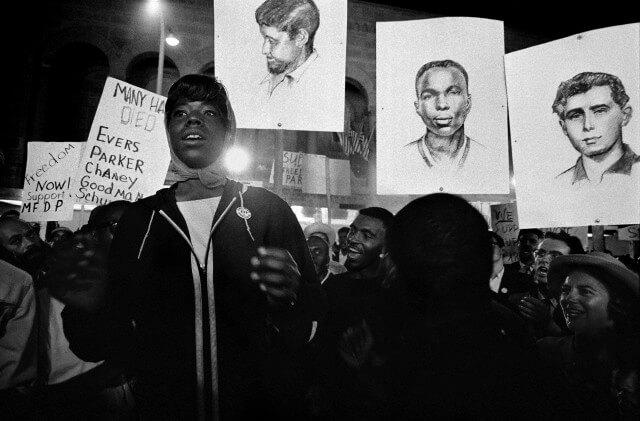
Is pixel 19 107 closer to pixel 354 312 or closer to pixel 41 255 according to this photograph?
pixel 41 255

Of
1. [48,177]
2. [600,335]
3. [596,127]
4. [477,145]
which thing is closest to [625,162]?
[596,127]

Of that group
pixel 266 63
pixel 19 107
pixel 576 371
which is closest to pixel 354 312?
pixel 576 371

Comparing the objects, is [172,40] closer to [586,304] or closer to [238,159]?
[238,159]

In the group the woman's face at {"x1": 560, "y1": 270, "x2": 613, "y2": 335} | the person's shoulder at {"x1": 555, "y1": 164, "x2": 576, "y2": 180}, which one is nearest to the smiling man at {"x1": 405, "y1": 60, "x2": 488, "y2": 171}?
the person's shoulder at {"x1": 555, "y1": 164, "x2": 576, "y2": 180}

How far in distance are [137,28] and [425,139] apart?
8.71 meters

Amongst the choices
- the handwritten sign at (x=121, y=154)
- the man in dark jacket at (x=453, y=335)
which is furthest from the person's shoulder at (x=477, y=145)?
the handwritten sign at (x=121, y=154)

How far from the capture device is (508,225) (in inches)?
289

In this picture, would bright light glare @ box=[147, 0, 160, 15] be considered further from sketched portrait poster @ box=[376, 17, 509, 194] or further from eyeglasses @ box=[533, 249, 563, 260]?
eyeglasses @ box=[533, 249, 563, 260]

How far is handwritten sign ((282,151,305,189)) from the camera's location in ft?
24.9

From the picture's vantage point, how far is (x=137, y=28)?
9625mm

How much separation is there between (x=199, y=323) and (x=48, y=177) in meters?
4.98

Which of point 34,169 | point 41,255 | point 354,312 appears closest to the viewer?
point 354,312

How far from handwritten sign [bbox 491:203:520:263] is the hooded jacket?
21.9 ft

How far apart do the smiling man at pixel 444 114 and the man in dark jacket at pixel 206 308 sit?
65.3 inches
